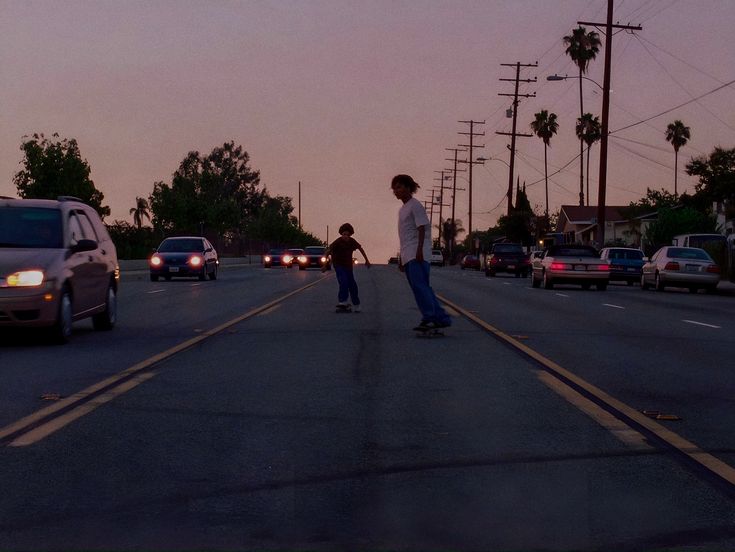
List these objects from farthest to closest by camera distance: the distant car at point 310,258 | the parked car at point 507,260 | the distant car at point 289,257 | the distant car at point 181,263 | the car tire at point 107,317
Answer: the distant car at point 289,257 < the distant car at point 310,258 < the parked car at point 507,260 < the distant car at point 181,263 < the car tire at point 107,317

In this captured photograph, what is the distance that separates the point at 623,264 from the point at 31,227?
32.1 metres

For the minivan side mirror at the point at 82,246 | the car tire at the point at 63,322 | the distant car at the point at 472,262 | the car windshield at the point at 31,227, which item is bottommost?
the distant car at the point at 472,262

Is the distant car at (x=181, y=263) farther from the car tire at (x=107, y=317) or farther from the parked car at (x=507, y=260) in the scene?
the car tire at (x=107, y=317)

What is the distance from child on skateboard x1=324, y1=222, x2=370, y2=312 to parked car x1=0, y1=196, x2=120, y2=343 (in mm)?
4844

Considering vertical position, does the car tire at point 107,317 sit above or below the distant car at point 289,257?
above

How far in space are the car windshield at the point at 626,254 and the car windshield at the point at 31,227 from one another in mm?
32233

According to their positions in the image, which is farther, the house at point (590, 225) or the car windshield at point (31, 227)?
the house at point (590, 225)

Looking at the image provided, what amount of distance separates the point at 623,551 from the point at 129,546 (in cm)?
211

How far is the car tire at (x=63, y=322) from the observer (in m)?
13.4

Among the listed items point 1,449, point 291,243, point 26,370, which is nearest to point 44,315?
point 26,370

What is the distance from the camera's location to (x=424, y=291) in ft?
46.9

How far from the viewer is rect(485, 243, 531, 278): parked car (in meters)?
52.0

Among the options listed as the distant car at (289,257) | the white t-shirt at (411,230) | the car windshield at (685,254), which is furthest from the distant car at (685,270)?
the distant car at (289,257)

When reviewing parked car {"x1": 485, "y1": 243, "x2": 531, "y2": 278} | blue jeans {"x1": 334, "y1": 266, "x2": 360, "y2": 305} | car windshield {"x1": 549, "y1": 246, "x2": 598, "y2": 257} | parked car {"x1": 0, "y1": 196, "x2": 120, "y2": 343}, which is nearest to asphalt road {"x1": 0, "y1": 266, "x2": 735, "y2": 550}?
parked car {"x1": 0, "y1": 196, "x2": 120, "y2": 343}
